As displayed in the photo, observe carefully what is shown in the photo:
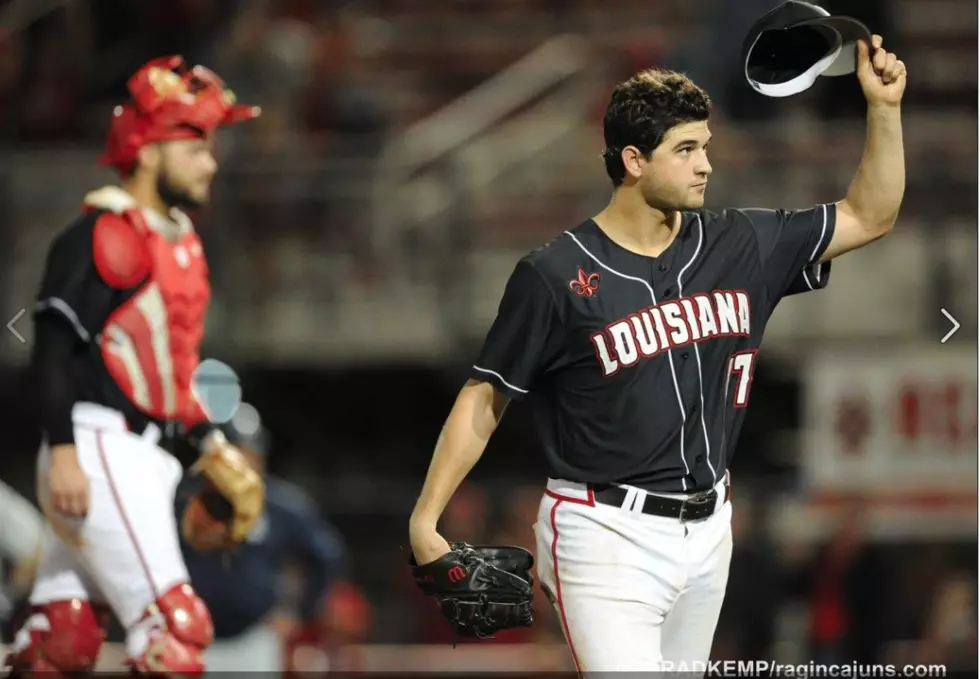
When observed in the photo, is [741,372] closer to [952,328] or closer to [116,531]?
[116,531]

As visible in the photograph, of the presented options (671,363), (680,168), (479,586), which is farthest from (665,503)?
(680,168)

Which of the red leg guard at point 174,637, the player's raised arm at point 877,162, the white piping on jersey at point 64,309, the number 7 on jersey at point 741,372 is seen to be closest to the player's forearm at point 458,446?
the number 7 on jersey at point 741,372

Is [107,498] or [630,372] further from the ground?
[630,372]

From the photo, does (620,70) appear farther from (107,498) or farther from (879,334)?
(107,498)

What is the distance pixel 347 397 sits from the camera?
36.8ft

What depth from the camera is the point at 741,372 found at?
4.61 meters

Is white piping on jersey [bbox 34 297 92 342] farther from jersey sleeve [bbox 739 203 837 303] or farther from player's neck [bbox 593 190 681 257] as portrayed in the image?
jersey sleeve [bbox 739 203 837 303]

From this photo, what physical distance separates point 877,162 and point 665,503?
1004 mm

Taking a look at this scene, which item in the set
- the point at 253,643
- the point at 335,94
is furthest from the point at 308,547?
the point at 335,94

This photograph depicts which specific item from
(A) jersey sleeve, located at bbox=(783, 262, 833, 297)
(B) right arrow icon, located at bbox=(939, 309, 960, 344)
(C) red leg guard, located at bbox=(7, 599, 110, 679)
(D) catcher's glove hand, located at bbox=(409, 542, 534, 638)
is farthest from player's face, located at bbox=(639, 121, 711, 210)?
(B) right arrow icon, located at bbox=(939, 309, 960, 344)

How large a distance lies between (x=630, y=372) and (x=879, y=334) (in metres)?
6.03

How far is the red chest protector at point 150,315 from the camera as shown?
5445 millimetres

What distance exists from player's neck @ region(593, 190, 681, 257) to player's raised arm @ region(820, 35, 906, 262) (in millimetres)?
452

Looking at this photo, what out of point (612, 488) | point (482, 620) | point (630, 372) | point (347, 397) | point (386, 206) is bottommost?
→ point (347, 397)
